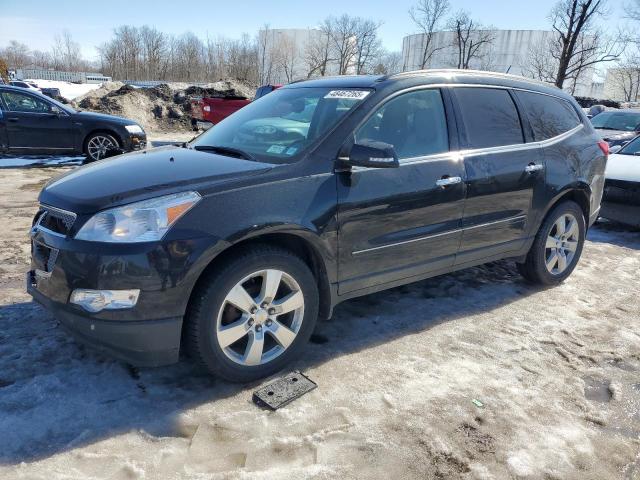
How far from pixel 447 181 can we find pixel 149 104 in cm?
2044

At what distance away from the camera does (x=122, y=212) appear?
102 inches

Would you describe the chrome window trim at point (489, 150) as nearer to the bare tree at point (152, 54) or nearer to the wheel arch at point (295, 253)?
the wheel arch at point (295, 253)

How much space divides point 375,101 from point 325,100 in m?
0.40

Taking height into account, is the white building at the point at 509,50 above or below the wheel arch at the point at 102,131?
above

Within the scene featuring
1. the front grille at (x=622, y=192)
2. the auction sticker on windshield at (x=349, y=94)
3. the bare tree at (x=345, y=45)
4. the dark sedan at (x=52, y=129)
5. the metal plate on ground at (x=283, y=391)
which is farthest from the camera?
the bare tree at (x=345, y=45)

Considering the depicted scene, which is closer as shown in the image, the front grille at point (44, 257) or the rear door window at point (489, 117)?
the front grille at point (44, 257)

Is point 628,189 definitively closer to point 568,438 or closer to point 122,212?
point 568,438

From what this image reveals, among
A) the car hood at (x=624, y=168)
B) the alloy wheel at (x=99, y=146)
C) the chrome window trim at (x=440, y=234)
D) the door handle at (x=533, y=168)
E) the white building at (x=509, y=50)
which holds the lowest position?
the alloy wheel at (x=99, y=146)

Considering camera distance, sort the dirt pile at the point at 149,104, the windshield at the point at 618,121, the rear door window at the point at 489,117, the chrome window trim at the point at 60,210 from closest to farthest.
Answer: the chrome window trim at the point at 60,210 < the rear door window at the point at 489,117 < the windshield at the point at 618,121 < the dirt pile at the point at 149,104

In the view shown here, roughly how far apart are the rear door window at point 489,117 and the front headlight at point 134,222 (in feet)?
7.62

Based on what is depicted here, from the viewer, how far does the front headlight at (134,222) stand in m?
2.57

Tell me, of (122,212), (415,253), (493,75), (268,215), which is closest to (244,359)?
(268,215)

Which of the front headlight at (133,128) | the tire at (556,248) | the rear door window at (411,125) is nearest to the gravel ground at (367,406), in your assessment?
the tire at (556,248)

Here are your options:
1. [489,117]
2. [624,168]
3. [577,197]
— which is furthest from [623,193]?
[489,117]
